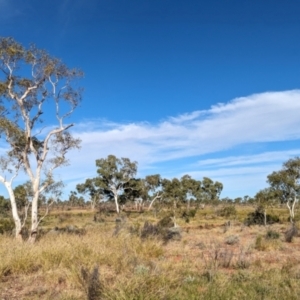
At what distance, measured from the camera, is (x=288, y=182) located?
37188mm

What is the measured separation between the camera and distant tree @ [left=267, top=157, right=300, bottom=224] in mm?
37312

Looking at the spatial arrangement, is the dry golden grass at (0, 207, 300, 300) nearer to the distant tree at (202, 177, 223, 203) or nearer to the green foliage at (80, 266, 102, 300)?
the green foliage at (80, 266, 102, 300)

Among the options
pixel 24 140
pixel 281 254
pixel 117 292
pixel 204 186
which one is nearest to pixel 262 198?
pixel 281 254

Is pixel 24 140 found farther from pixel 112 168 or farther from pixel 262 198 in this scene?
pixel 112 168

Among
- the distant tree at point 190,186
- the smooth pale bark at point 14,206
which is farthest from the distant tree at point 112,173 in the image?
the smooth pale bark at point 14,206

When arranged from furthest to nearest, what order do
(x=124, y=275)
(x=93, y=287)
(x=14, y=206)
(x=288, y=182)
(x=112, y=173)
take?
(x=112, y=173)
(x=288, y=182)
(x=14, y=206)
(x=124, y=275)
(x=93, y=287)

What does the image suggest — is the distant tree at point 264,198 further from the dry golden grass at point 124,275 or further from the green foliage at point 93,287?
the green foliage at point 93,287

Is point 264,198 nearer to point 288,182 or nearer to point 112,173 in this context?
point 288,182

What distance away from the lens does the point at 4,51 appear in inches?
686

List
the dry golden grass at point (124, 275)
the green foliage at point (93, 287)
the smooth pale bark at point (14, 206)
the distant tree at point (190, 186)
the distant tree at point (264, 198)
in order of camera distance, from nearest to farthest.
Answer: the green foliage at point (93, 287) → the dry golden grass at point (124, 275) → the smooth pale bark at point (14, 206) → the distant tree at point (264, 198) → the distant tree at point (190, 186)

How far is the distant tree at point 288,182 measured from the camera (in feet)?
122

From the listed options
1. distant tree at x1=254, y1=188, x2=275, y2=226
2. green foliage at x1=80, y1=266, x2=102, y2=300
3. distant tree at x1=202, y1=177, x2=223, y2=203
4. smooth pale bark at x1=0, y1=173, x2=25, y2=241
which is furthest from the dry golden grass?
distant tree at x1=202, y1=177, x2=223, y2=203

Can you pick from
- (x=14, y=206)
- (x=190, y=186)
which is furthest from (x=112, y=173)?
(x=14, y=206)

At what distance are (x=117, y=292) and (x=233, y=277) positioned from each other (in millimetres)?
3379
